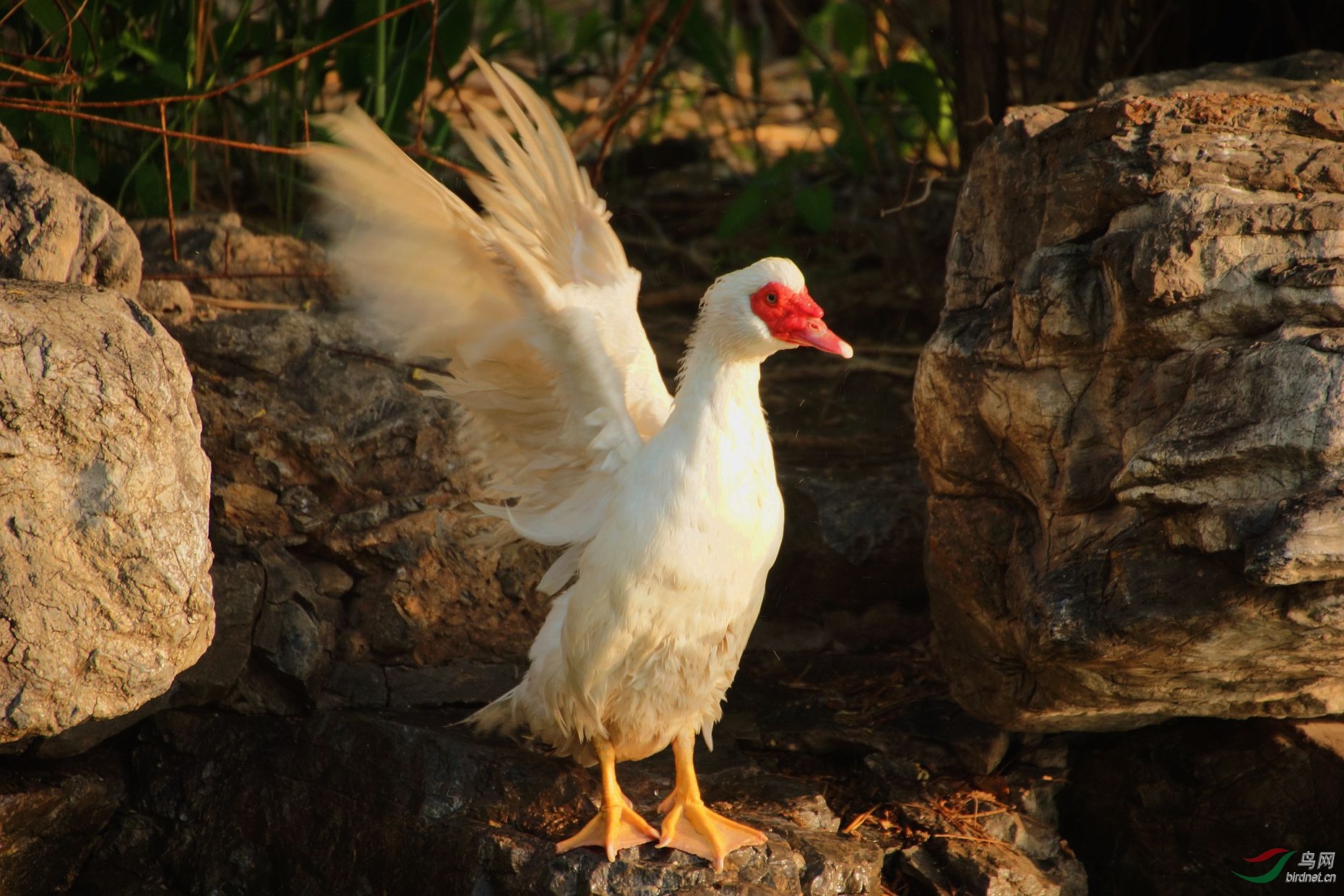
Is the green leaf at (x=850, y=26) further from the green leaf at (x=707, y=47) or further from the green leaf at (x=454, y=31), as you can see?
the green leaf at (x=454, y=31)

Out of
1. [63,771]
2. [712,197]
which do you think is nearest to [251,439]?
[63,771]

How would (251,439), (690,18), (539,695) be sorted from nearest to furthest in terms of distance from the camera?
(539,695) → (251,439) → (690,18)

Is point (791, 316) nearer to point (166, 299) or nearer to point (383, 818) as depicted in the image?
point (383, 818)

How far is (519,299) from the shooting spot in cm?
334

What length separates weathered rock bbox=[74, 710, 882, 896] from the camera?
3.28 m

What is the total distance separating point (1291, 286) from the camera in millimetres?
2811

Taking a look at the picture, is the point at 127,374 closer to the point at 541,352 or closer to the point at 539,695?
the point at 541,352

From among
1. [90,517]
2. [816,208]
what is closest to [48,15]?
[90,517]

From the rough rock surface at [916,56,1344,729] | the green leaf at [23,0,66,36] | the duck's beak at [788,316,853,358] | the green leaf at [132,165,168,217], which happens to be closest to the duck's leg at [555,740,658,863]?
the rough rock surface at [916,56,1344,729]

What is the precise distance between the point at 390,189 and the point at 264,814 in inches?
71.9

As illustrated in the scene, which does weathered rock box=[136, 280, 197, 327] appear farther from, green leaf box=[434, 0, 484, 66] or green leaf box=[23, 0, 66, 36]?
green leaf box=[434, 0, 484, 66]

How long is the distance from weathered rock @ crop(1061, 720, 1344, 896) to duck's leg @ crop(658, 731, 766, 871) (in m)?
1.22

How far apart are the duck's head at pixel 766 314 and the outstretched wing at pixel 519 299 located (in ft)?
1.09

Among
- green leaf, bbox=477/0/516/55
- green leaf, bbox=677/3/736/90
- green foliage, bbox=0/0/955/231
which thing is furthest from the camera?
green leaf, bbox=677/3/736/90
